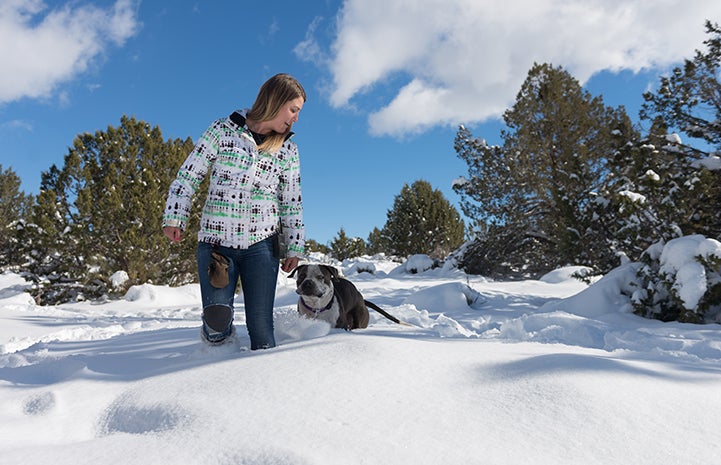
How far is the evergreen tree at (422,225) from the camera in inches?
846

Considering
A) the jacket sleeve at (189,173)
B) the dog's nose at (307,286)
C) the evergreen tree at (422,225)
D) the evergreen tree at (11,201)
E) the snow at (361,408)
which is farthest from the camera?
the evergreen tree at (422,225)

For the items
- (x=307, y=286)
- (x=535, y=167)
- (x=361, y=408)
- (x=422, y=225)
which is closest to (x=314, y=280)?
(x=307, y=286)

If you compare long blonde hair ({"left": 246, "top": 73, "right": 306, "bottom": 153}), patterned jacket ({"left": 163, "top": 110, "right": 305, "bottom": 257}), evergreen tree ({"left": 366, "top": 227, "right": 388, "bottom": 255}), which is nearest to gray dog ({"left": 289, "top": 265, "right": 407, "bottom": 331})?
patterned jacket ({"left": 163, "top": 110, "right": 305, "bottom": 257})

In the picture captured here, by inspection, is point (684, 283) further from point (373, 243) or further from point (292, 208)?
point (373, 243)

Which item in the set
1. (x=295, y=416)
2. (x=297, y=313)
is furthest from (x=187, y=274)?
(x=295, y=416)

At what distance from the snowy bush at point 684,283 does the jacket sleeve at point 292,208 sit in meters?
4.45

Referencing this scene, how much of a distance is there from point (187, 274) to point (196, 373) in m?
10.5

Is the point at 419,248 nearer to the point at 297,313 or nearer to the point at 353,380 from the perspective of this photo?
the point at 297,313

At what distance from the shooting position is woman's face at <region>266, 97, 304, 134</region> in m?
2.45

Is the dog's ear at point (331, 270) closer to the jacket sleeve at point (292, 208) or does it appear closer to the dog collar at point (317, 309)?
the dog collar at point (317, 309)

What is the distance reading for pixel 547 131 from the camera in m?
12.1

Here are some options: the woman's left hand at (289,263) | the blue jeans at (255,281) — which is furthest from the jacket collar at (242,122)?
the woman's left hand at (289,263)

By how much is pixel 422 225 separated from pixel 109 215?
14.9 meters

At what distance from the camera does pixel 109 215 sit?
31.6 feet
